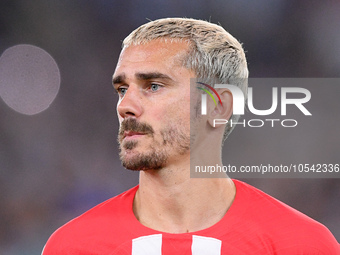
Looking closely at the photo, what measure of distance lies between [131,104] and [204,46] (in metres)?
0.53

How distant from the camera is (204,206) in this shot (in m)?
2.57

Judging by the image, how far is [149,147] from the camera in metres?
2.42

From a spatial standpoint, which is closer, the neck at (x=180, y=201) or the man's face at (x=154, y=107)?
the man's face at (x=154, y=107)

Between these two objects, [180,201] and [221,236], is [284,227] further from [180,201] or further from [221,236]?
[180,201]

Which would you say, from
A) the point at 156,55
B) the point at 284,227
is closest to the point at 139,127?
the point at 156,55

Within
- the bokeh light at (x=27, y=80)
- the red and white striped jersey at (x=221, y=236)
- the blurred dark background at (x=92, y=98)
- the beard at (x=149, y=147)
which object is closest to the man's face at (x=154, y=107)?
the beard at (x=149, y=147)

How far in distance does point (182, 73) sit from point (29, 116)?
3376 mm

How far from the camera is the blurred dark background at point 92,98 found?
527 centimetres

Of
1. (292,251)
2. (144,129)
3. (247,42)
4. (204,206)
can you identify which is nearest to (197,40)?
(144,129)

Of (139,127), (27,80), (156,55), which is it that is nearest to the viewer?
(139,127)

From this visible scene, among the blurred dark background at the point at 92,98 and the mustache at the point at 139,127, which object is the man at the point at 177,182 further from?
the blurred dark background at the point at 92,98

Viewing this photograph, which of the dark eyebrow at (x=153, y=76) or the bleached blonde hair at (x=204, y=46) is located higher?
the bleached blonde hair at (x=204, y=46)

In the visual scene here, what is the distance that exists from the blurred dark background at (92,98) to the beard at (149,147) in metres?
2.97

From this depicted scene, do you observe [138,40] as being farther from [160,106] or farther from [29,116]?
[29,116]
